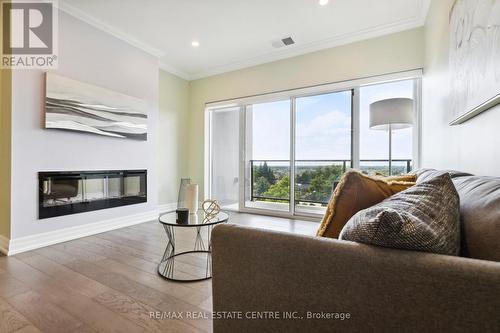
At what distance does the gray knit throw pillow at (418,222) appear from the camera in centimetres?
61

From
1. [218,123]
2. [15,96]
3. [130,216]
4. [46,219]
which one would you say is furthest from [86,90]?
[218,123]

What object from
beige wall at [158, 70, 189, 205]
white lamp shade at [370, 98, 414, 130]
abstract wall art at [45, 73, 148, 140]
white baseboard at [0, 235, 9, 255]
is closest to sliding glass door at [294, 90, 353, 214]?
white lamp shade at [370, 98, 414, 130]

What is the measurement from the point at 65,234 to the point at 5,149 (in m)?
1.10

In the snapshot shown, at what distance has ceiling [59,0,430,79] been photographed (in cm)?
282

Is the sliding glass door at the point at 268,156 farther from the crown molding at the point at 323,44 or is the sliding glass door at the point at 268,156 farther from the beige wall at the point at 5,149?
the beige wall at the point at 5,149

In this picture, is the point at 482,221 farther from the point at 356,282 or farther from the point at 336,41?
the point at 336,41

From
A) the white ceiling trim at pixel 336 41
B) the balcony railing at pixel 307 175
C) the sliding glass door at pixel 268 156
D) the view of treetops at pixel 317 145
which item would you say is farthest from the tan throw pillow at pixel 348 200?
the sliding glass door at pixel 268 156

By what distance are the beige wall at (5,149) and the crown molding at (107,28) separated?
1018mm

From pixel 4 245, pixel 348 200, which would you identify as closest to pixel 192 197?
pixel 348 200

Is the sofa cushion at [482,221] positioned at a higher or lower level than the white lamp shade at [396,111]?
lower

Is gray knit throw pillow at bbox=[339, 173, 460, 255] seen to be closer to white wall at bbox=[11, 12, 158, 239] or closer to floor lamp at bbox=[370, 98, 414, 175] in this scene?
floor lamp at bbox=[370, 98, 414, 175]

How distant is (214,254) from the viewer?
88cm

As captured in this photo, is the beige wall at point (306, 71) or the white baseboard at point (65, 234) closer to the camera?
the white baseboard at point (65, 234)

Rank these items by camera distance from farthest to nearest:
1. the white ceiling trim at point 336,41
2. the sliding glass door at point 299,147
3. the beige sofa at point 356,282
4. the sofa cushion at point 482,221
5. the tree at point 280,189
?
the tree at point 280,189 → the sliding glass door at point 299,147 → the white ceiling trim at point 336,41 → the sofa cushion at point 482,221 → the beige sofa at point 356,282
